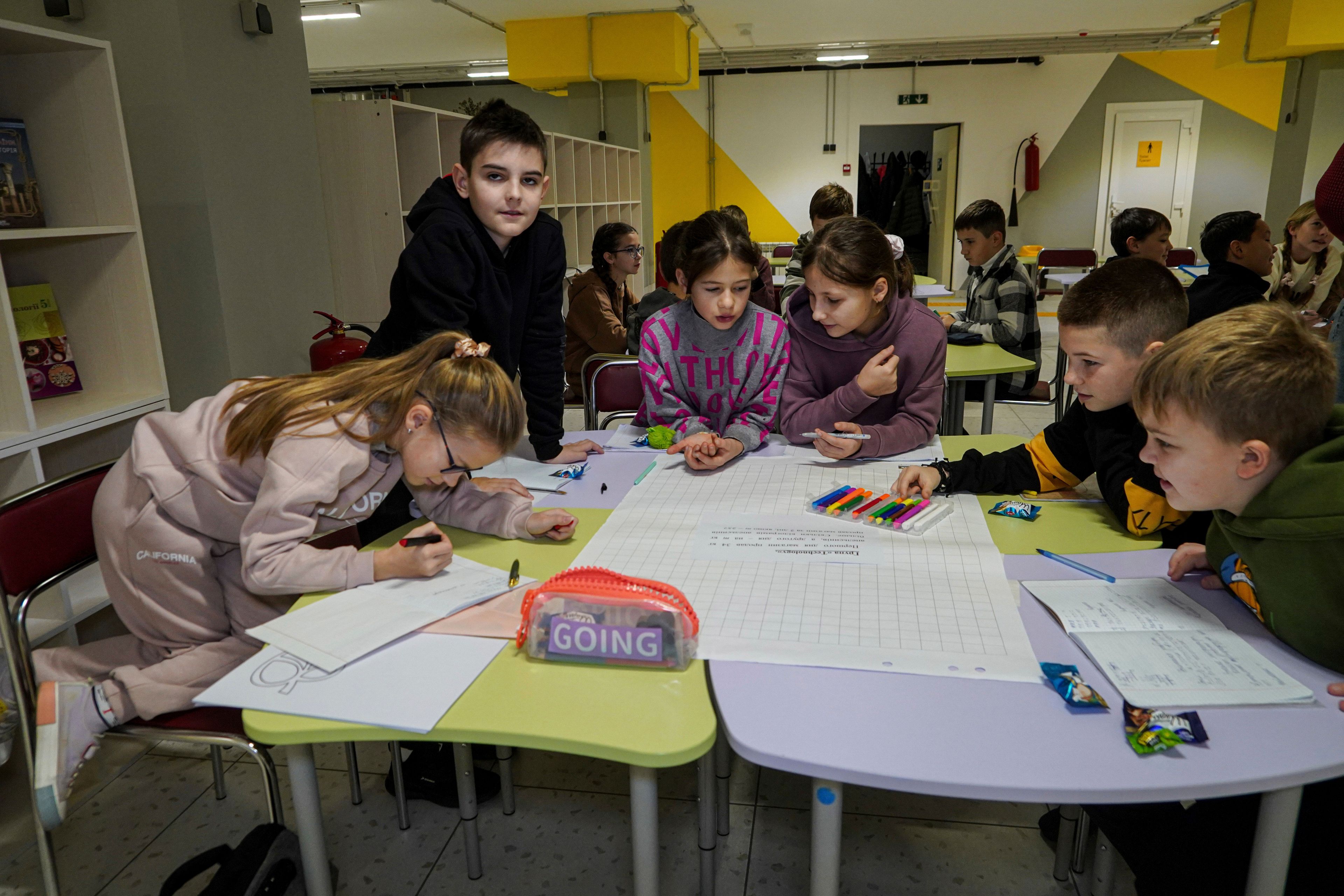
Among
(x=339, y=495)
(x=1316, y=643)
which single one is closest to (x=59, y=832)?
(x=339, y=495)

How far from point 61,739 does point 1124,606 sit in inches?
58.0

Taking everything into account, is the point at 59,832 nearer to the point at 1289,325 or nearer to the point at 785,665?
the point at 785,665

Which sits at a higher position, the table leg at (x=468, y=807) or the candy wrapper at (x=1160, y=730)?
the candy wrapper at (x=1160, y=730)

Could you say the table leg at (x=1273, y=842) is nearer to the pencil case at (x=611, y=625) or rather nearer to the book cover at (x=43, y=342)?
the pencil case at (x=611, y=625)

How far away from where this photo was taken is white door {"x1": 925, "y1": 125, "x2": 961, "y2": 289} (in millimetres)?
10688

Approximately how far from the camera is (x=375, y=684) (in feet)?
3.09

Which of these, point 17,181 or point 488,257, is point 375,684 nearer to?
point 488,257

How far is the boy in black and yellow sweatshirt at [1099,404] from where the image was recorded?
1.47 metres

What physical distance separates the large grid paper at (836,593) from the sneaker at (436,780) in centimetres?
77

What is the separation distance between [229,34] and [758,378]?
2120 mm

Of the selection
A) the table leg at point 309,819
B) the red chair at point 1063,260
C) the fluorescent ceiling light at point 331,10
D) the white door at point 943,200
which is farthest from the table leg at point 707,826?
the white door at point 943,200

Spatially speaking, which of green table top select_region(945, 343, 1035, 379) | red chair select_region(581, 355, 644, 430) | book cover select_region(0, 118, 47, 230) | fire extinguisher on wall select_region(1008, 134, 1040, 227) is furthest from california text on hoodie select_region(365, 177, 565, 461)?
fire extinguisher on wall select_region(1008, 134, 1040, 227)

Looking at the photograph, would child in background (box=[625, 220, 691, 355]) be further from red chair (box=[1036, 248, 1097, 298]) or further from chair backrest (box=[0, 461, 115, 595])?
red chair (box=[1036, 248, 1097, 298])

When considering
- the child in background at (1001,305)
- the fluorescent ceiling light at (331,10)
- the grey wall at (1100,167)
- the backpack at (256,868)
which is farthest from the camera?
the grey wall at (1100,167)
